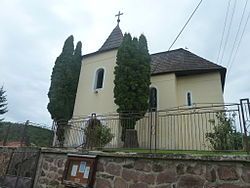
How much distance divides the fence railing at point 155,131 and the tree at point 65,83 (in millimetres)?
3251

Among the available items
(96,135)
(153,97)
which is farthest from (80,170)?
(153,97)

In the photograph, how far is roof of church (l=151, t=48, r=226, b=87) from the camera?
45.8 feet

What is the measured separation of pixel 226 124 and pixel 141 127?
5.07 m

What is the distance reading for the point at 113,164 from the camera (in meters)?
5.46

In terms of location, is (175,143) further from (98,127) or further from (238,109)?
(238,109)

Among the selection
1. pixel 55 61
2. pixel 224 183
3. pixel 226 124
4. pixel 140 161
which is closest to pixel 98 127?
pixel 140 161

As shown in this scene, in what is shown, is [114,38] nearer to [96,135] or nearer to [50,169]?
[96,135]

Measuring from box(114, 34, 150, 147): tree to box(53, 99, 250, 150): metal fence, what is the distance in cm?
92

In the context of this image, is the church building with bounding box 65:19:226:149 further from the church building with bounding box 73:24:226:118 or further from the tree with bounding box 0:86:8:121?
the tree with bounding box 0:86:8:121

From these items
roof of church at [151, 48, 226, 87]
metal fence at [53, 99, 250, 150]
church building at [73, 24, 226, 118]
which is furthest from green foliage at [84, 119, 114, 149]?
roof of church at [151, 48, 226, 87]

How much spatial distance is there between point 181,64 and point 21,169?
1214 centimetres

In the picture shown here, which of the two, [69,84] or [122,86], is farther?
[69,84]

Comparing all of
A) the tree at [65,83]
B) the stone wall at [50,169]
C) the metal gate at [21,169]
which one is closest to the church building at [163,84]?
the tree at [65,83]

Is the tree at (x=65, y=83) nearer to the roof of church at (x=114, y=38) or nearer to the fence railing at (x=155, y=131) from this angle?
the roof of church at (x=114, y=38)
